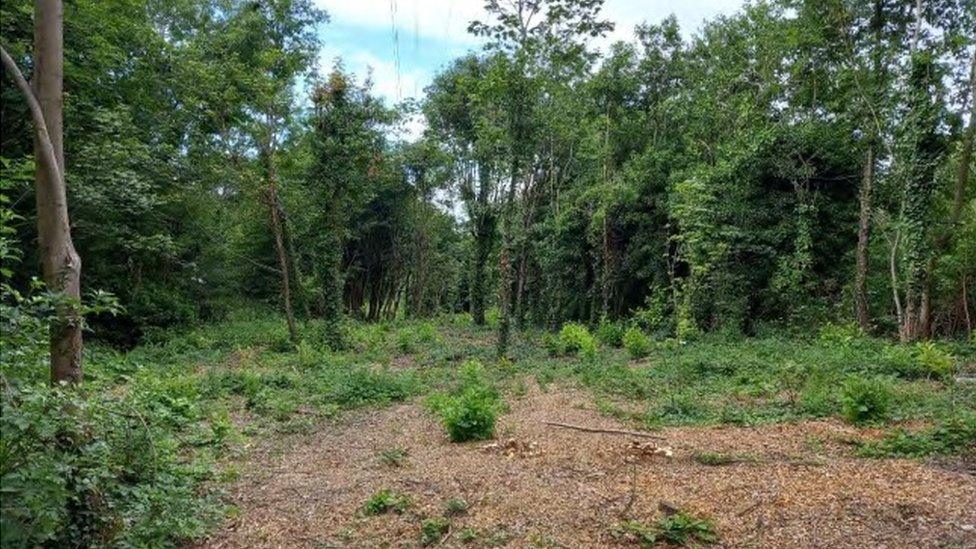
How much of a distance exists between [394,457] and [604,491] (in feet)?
7.52

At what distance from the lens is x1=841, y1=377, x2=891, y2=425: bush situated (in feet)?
21.7

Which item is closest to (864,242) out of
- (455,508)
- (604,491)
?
(604,491)

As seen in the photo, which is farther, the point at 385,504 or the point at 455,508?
the point at 385,504

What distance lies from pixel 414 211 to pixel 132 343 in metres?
15.7

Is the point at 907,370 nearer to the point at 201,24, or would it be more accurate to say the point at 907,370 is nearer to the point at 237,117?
the point at 237,117

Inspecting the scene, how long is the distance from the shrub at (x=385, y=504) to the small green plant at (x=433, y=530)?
0.36 m

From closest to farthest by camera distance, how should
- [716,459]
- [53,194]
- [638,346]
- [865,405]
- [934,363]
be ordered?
1. [53,194]
2. [716,459]
3. [865,405]
4. [934,363]
5. [638,346]

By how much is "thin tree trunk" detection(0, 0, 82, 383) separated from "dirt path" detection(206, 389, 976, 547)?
1774 mm

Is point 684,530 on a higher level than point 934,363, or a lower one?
lower

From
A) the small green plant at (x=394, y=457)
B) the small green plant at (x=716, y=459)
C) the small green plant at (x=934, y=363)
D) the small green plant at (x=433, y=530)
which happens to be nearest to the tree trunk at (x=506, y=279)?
the small green plant at (x=394, y=457)

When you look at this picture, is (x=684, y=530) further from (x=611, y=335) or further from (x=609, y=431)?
(x=611, y=335)

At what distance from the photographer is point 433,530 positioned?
412cm

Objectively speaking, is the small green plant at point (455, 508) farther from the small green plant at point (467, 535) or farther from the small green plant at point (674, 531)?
the small green plant at point (674, 531)

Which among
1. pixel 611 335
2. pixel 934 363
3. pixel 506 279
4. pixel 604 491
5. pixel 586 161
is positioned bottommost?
pixel 604 491
